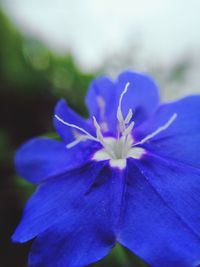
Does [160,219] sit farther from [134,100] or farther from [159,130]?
[134,100]

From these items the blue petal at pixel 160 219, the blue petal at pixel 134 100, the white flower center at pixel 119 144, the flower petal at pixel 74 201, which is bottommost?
the blue petal at pixel 160 219

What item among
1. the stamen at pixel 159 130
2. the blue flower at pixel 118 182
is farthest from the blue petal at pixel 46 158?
the stamen at pixel 159 130

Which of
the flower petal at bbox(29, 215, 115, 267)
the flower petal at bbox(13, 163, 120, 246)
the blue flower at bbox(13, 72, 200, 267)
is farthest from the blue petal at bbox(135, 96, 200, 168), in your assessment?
the flower petal at bbox(29, 215, 115, 267)

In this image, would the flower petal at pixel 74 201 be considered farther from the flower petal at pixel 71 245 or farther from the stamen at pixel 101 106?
the stamen at pixel 101 106

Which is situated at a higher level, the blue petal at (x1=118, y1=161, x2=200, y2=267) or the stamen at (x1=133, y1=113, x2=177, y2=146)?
the stamen at (x1=133, y1=113, x2=177, y2=146)

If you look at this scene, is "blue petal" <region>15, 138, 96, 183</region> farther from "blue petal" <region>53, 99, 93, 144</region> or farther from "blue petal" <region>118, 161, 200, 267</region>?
"blue petal" <region>118, 161, 200, 267</region>

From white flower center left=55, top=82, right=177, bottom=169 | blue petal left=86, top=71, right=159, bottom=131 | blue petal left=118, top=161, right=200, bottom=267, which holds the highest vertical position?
blue petal left=86, top=71, right=159, bottom=131

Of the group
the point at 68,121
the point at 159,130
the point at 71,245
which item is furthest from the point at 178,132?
the point at 71,245
